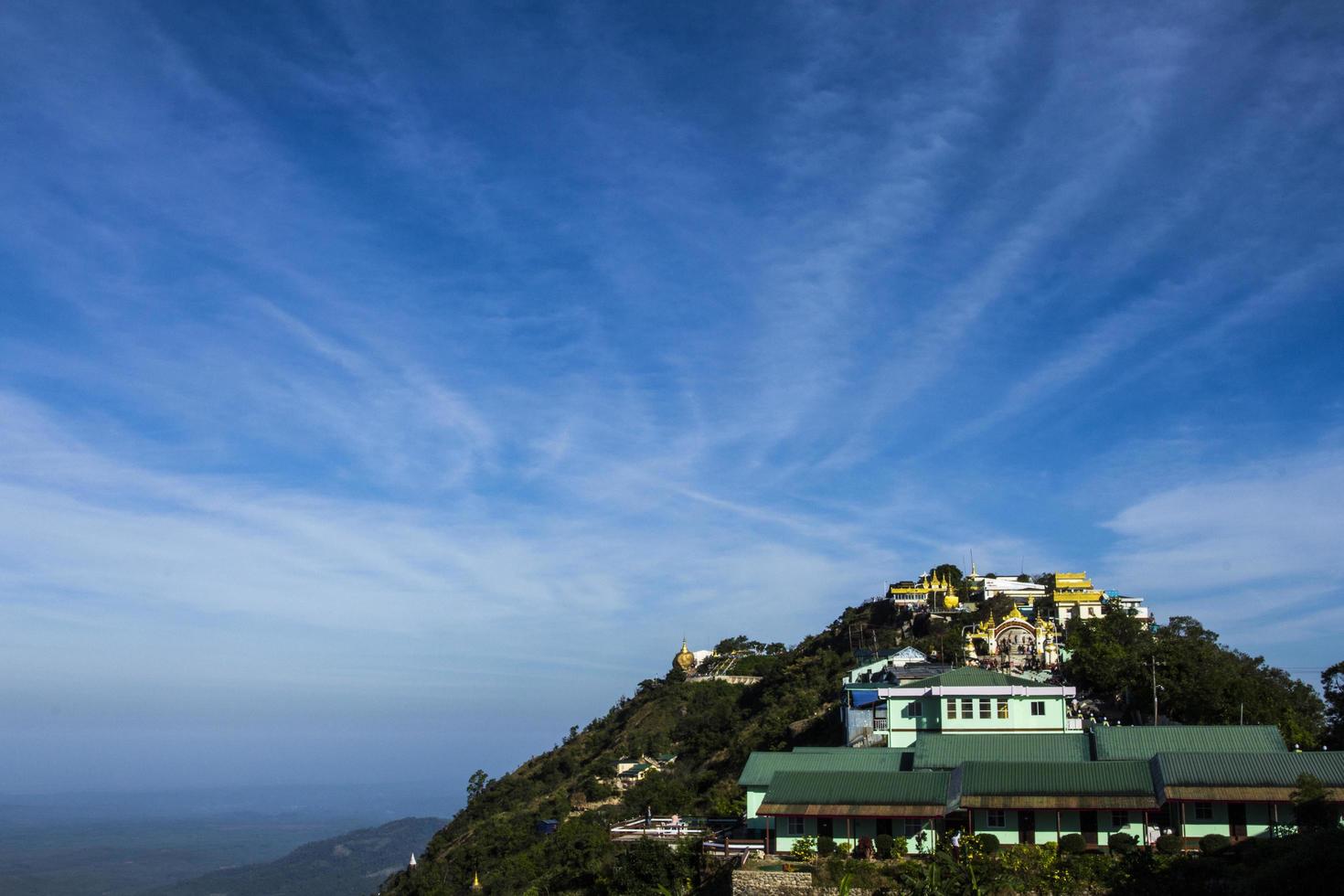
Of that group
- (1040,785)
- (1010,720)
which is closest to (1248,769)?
(1040,785)

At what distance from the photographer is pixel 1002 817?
37125 millimetres

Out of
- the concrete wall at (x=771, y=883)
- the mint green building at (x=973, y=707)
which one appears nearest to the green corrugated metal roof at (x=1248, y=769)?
the mint green building at (x=973, y=707)

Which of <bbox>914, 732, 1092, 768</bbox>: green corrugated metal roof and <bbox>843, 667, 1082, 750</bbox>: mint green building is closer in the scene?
<bbox>914, 732, 1092, 768</bbox>: green corrugated metal roof

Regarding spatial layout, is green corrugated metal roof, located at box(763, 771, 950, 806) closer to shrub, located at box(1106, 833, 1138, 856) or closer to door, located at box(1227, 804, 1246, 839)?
shrub, located at box(1106, 833, 1138, 856)

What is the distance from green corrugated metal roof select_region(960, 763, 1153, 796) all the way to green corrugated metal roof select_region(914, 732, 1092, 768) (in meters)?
1.87

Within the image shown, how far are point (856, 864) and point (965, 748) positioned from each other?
8.58 meters

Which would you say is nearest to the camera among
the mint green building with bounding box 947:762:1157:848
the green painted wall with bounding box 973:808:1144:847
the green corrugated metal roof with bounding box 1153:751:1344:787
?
the green corrugated metal roof with bounding box 1153:751:1344:787

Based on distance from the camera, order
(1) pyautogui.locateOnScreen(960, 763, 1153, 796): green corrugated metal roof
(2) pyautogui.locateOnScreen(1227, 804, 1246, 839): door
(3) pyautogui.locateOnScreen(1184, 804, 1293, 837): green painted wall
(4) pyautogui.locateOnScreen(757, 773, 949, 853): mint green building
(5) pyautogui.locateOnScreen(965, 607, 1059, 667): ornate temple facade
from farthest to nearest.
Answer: (5) pyautogui.locateOnScreen(965, 607, 1059, 667): ornate temple facade
(4) pyautogui.locateOnScreen(757, 773, 949, 853): mint green building
(1) pyautogui.locateOnScreen(960, 763, 1153, 796): green corrugated metal roof
(2) pyautogui.locateOnScreen(1227, 804, 1246, 839): door
(3) pyautogui.locateOnScreen(1184, 804, 1293, 837): green painted wall

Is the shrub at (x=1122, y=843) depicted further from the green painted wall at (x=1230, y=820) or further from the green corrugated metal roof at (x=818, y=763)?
the green corrugated metal roof at (x=818, y=763)

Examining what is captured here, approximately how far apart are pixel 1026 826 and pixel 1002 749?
492 centimetres

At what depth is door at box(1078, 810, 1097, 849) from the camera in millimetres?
36312

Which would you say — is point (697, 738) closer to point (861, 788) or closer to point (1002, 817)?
point (861, 788)

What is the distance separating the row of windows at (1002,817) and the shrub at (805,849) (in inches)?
231

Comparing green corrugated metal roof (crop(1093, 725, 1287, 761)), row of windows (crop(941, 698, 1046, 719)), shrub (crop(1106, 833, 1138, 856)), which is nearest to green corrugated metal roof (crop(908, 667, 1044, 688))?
A: row of windows (crop(941, 698, 1046, 719))
